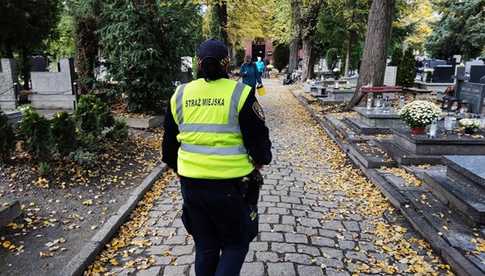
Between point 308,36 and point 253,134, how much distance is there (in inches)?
920

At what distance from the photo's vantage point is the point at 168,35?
11.1m

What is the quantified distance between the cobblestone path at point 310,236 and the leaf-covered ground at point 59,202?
63cm

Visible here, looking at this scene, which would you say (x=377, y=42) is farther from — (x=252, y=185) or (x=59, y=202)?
(x=252, y=185)

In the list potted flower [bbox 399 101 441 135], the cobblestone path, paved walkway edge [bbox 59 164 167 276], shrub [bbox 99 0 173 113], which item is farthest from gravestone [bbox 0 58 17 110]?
potted flower [bbox 399 101 441 135]

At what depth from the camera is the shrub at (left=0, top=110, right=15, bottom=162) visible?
6.27m

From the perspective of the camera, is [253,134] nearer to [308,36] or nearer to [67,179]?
[67,179]

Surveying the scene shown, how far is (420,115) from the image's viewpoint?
24.9 ft

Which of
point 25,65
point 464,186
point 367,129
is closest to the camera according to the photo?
point 464,186

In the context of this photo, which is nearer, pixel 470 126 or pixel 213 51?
pixel 213 51

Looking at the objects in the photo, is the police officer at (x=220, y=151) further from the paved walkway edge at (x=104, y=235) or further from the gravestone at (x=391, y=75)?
the gravestone at (x=391, y=75)

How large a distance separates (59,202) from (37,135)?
1315 millimetres

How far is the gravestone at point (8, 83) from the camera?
42.8 feet

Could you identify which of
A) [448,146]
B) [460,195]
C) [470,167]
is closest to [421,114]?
[448,146]

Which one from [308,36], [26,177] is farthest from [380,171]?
[308,36]
